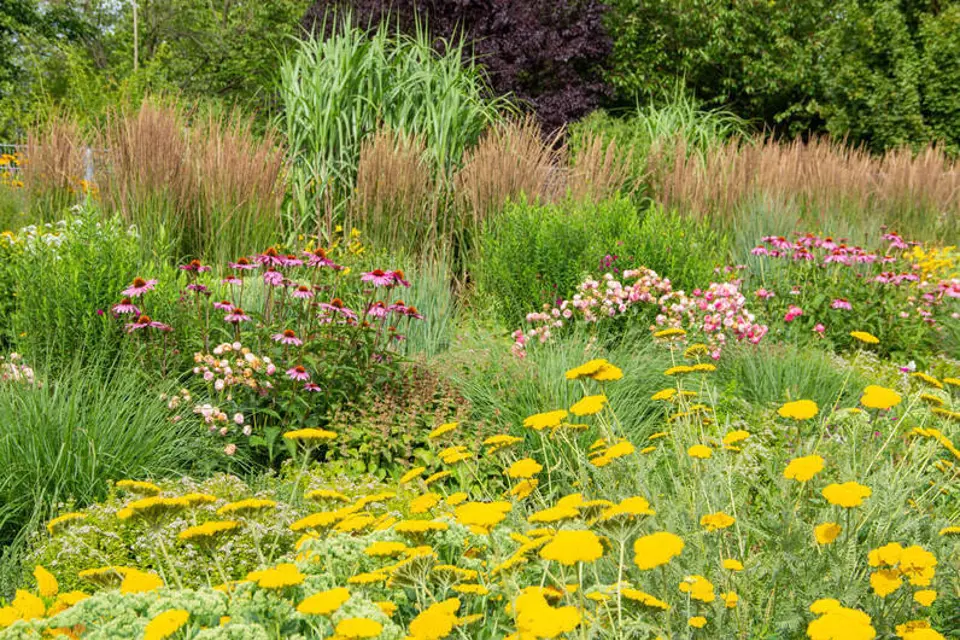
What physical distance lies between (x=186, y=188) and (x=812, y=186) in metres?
6.29

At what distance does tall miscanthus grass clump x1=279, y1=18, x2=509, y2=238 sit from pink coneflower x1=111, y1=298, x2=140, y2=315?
9.29 feet

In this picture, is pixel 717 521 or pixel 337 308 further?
pixel 337 308

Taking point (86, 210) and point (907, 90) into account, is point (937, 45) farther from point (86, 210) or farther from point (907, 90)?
point (86, 210)

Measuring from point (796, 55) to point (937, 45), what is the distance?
12.8 ft

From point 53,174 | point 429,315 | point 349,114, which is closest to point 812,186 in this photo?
point 349,114

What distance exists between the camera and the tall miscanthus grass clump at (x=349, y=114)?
740 centimetres

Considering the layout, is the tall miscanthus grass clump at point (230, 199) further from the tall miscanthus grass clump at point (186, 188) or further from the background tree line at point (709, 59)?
the background tree line at point (709, 59)

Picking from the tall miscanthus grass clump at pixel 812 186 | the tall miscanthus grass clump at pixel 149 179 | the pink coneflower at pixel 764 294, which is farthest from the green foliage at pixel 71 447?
the tall miscanthus grass clump at pixel 812 186

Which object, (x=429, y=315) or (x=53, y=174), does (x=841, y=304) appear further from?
(x=53, y=174)

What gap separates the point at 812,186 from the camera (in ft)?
29.6

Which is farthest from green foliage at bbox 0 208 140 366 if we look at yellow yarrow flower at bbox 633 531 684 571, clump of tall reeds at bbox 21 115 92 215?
yellow yarrow flower at bbox 633 531 684 571

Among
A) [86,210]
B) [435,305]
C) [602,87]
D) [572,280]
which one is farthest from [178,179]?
[602,87]

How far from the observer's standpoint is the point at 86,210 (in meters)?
4.95

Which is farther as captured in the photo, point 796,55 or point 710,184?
point 796,55
